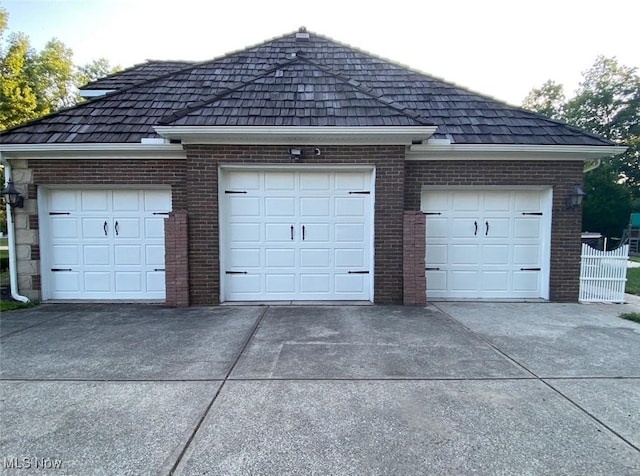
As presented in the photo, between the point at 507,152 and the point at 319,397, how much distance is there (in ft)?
19.2

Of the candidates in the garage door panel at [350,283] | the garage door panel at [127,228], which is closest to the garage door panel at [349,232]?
the garage door panel at [350,283]

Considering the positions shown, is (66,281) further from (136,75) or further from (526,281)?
(526,281)

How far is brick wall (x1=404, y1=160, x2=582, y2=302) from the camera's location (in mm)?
6570

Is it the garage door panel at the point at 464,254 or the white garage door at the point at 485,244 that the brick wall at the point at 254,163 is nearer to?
the white garage door at the point at 485,244

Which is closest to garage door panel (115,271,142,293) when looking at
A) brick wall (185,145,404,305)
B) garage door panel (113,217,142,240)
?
garage door panel (113,217,142,240)

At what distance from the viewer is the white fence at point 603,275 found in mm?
6590

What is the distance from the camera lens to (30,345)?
4266mm

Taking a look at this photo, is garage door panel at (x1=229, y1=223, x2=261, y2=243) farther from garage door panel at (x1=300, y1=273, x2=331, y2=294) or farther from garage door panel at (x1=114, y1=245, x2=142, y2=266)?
garage door panel at (x1=114, y1=245, x2=142, y2=266)

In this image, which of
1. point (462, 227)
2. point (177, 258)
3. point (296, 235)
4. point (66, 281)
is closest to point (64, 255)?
point (66, 281)

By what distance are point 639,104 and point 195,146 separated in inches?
1475

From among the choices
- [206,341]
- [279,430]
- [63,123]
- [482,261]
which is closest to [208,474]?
[279,430]

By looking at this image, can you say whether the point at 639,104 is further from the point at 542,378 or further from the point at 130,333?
the point at 130,333

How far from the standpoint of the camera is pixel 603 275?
21.8 ft

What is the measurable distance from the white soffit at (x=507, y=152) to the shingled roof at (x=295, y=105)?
0.14 metres
